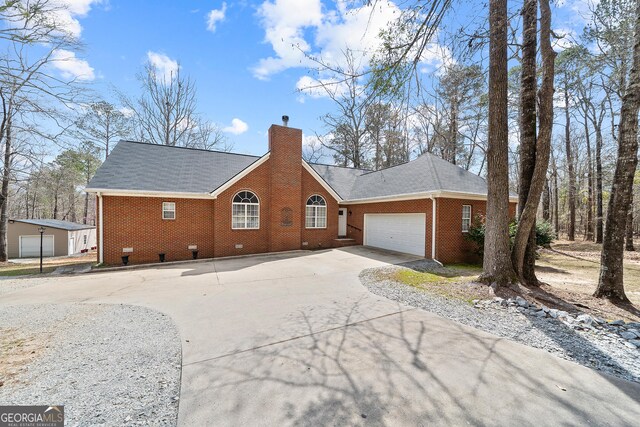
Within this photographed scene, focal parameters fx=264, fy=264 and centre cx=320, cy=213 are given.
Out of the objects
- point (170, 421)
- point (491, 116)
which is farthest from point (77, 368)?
point (491, 116)

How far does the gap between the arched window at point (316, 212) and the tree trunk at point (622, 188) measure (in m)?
11.2

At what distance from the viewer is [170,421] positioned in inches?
94.5

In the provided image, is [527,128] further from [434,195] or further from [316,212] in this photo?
[316,212]

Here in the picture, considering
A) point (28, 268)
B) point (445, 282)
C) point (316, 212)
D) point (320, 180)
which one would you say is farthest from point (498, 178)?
point (28, 268)

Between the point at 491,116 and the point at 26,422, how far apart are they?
9.40 meters

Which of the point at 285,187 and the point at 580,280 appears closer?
the point at 580,280

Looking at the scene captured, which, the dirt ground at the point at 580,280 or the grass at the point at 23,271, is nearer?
the dirt ground at the point at 580,280

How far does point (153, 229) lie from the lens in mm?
11516

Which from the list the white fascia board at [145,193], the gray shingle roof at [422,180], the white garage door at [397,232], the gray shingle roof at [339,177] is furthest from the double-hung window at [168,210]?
the white garage door at [397,232]

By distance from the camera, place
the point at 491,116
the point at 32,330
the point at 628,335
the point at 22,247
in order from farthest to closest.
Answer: the point at 22,247
the point at 491,116
the point at 32,330
the point at 628,335

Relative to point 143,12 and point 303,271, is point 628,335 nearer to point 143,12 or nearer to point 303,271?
point 303,271

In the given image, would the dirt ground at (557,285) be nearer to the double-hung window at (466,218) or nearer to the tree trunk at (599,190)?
the double-hung window at (466,218)

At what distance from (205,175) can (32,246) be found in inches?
803

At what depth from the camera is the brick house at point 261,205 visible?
11.1 meters
